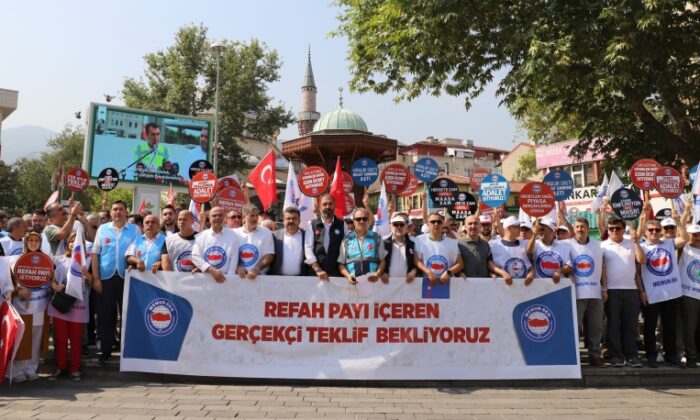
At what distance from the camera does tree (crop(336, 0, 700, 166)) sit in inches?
377

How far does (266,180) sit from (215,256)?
3671mm

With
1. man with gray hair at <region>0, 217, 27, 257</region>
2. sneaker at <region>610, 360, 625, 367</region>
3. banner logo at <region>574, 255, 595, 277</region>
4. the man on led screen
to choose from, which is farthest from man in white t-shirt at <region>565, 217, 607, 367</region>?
the man on led screen

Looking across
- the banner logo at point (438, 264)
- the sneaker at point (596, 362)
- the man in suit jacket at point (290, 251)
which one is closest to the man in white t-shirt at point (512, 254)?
the banner logo at point (438, 264)

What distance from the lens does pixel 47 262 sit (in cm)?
596

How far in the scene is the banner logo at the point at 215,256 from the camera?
6.19 meters

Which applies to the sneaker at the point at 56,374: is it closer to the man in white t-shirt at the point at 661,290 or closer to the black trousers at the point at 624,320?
the black trousers at the point at 624,320

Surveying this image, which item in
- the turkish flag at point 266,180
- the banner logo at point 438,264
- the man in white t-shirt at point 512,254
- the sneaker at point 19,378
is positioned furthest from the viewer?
the turkish flag at point 266,180

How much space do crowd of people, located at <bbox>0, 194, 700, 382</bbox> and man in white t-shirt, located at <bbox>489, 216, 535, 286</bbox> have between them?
0.01m

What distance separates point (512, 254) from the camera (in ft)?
21.3

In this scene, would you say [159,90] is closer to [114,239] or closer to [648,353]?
[114,239]

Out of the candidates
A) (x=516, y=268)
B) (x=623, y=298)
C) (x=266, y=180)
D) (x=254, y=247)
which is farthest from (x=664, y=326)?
(x=266, y=180)

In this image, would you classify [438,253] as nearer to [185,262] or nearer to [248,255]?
[248,255]

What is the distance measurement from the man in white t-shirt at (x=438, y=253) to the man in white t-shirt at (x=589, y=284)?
4.77 feet

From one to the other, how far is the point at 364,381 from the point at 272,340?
1.13 metres
